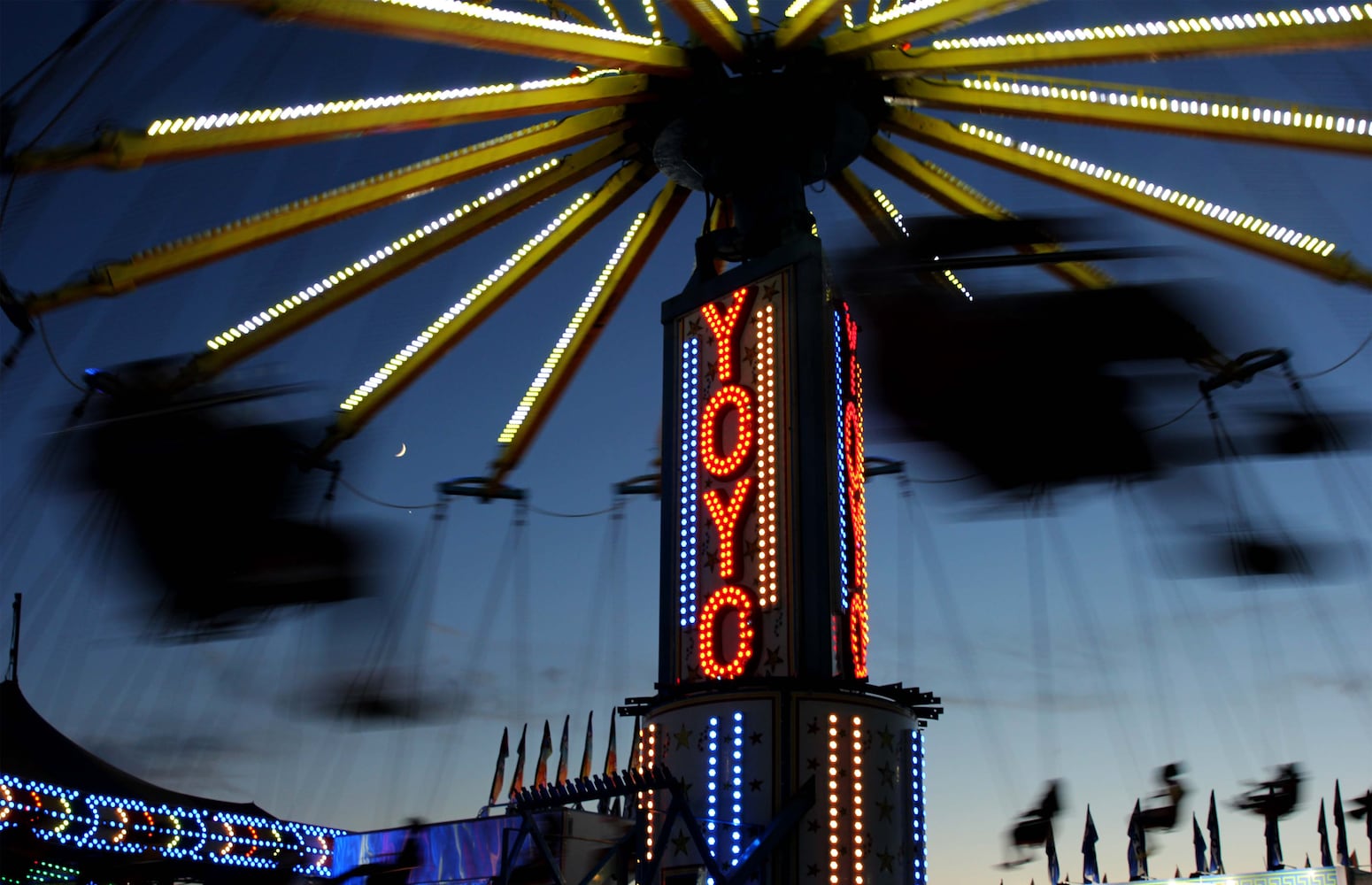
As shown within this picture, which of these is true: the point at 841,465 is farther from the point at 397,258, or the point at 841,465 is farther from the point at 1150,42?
the point at 397,258

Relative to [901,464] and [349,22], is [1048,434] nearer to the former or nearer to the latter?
[901,464]

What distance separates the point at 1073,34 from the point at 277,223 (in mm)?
10354

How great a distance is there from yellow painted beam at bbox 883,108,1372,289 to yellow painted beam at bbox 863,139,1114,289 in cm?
76

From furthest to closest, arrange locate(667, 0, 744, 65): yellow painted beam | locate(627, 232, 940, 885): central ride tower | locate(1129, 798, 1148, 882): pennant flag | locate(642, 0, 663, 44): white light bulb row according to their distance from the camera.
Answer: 1. locate(1129, 798, 1148, 882): pennant flag
2. locate(642, 0, 663, 44): white light bulb row
3. locate(667, 0, 744, 65): yellow painted beam
4. locate(627, 232, 940, 885): central ride tower

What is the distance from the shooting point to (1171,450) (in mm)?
21609

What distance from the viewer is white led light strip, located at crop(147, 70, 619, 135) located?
49.3 ft

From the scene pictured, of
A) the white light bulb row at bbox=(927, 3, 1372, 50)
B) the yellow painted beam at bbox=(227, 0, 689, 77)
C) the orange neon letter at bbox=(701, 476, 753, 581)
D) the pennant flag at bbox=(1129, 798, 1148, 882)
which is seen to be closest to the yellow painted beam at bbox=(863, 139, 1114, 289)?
the white light bulb row at bbox=(927, 3, 1372, 50)

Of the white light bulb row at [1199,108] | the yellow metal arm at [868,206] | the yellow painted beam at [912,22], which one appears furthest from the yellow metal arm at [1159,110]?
the yellow metal arm at [868,206]

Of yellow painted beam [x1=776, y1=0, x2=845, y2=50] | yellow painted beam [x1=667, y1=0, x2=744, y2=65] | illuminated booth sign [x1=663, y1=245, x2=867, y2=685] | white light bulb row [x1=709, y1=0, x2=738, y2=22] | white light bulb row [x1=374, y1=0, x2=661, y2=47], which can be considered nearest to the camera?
white light bulb row [x1=374, y1=0, x2=661, y2=47]

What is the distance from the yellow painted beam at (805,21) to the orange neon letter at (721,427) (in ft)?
14.6

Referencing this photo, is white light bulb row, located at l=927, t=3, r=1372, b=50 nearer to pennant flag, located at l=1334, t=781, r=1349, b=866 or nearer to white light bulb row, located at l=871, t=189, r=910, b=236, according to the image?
white light bulb row, located at l=871, t=189, r=910, b=236

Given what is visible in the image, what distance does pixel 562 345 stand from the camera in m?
23.1

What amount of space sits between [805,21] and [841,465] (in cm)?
562

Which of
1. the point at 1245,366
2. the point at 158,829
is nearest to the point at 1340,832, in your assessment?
the point at 1245,366
